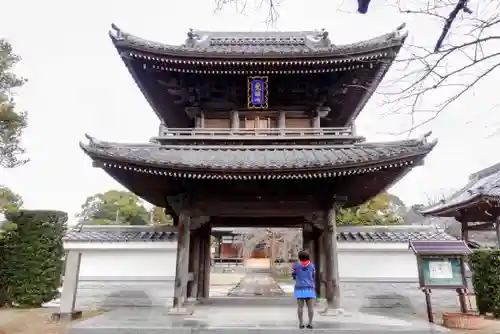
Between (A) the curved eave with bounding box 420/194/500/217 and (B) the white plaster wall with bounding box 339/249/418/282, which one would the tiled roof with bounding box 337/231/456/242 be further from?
(A) the curved eave with bounding box 420/194/500/217

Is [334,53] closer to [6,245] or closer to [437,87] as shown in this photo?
[437,87]

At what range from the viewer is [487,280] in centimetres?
1041

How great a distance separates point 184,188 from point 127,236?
13.1ft

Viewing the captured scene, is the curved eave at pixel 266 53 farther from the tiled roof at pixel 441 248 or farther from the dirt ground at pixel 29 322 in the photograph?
the dirt ground at pixel 29 322

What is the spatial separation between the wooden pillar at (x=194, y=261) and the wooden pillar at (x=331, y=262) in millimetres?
3890

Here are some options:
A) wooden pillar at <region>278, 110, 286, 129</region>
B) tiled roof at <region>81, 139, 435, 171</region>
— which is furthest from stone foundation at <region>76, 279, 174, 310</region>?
wooden pillar at <region>278, 110, 286, 129</region>

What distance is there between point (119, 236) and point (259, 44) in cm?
835

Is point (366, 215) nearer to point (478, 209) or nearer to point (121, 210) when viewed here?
point (478, 209)

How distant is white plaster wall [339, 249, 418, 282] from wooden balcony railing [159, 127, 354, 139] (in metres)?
3.82

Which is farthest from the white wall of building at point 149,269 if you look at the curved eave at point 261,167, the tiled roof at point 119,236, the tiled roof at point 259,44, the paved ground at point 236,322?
the tiled roof at point 259,44

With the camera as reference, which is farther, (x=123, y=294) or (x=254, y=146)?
(x=123, y=294)

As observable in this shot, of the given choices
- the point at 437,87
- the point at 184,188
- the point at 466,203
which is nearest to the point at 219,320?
the point at 184,188

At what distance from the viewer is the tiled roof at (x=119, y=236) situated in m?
12.4

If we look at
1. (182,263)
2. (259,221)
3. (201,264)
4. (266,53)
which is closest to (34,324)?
(182,263)
